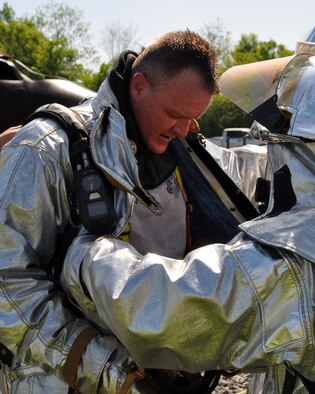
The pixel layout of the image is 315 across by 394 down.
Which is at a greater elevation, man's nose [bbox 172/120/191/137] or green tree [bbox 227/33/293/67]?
man's nose [bbox 172/120/191/137]

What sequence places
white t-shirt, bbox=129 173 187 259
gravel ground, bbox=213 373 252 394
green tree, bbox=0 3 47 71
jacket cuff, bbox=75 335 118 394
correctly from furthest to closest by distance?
1. green tree, bbox=0 3 47 71
2. gravel ground, bbox=213 373 252 394
3. white t-shirt, bbox=129 173 187 259
4. jacket cuff, bbox=75 335 118 394

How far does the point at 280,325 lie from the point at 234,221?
36.6 inches

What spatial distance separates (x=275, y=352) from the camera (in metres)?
1.67

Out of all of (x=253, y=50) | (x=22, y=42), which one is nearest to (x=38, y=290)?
(x=22, y=42)

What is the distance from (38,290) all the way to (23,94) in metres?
1.74

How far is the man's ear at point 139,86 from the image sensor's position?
2.43 meters

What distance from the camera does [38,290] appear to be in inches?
79.2

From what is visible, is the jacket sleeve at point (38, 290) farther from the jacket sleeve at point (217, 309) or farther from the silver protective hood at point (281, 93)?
the silver protective hood at point (281, 93)

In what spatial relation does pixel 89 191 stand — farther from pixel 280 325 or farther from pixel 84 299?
pixel 280 325

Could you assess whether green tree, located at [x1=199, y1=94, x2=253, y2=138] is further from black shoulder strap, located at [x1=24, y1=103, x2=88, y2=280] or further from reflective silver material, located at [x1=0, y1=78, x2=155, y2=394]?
reflective silver material, located at [x1=0, y1=78, x2=155, y2=394]

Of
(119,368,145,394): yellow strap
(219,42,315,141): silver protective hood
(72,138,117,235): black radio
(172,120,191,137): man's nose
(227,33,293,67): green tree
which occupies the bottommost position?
(227,33,293,67): green tree

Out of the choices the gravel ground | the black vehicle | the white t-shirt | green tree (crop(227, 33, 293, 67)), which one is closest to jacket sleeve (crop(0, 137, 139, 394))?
the white t-shirt

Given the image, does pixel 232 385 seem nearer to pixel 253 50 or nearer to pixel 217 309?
pixel 217 309

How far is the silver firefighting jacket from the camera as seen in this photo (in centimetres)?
166
